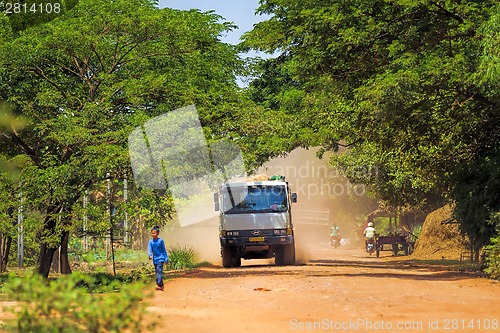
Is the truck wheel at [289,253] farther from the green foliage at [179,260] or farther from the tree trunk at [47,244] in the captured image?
the tree trunk at [47,244]

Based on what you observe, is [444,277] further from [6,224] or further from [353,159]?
[353,159]

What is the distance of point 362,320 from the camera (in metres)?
13.1

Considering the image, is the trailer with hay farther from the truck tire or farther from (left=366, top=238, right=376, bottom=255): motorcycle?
the truck tire

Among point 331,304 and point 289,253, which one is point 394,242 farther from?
point 331,304

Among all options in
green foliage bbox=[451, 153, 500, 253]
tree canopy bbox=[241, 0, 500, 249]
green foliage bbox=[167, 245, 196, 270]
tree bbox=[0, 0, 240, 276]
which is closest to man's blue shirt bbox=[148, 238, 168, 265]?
tree bbox=[0, 0, 240, 276]

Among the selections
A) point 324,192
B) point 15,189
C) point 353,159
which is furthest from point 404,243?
point 324,192

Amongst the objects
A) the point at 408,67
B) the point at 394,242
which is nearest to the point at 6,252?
the point at 394,242

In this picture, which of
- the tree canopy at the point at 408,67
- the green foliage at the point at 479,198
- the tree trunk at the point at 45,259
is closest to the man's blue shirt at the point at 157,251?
the tree canopy at the point at 408,67

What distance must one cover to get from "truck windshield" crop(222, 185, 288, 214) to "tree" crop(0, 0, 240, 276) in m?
3.05

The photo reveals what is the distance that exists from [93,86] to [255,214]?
7078 millimetres

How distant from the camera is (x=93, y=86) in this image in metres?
28.3

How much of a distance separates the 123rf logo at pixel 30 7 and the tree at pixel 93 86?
2.41ft

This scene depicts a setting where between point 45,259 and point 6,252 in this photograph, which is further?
point 6,252

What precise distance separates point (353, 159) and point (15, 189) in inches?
888
